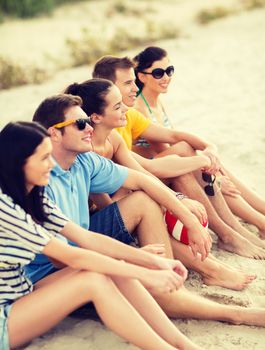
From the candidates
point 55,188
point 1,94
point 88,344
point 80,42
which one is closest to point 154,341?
point 88,344

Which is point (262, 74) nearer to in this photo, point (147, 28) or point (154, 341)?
point (147, 28)

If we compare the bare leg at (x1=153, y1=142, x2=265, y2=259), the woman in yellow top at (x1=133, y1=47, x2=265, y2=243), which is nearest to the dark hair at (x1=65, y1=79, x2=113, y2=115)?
the bare leg at (x1=153, y1=142, x2=265, y2=259)

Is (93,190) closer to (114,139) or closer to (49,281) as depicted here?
(114,139)

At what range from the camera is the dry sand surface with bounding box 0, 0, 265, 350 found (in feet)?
11.0

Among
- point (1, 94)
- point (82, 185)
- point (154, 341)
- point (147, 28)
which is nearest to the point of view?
point (154, 341)

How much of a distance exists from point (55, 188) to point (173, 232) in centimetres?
90

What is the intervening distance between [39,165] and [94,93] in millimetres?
1208

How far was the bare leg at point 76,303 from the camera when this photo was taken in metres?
2.94

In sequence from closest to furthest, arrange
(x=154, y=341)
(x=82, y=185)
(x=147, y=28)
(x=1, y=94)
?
(x=154, y=341), (x=82, y=185), (x=1, y=94), (x=147, y=28)

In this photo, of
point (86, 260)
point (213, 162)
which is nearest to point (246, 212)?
point (213, 162)

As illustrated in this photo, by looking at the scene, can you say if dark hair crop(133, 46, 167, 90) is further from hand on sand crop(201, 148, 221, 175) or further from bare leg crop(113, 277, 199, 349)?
bare leg crop(113, 277, 199, 349)

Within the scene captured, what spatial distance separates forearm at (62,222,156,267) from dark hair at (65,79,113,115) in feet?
3.48

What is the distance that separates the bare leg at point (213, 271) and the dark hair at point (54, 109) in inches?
41.7

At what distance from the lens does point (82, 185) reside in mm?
3564
